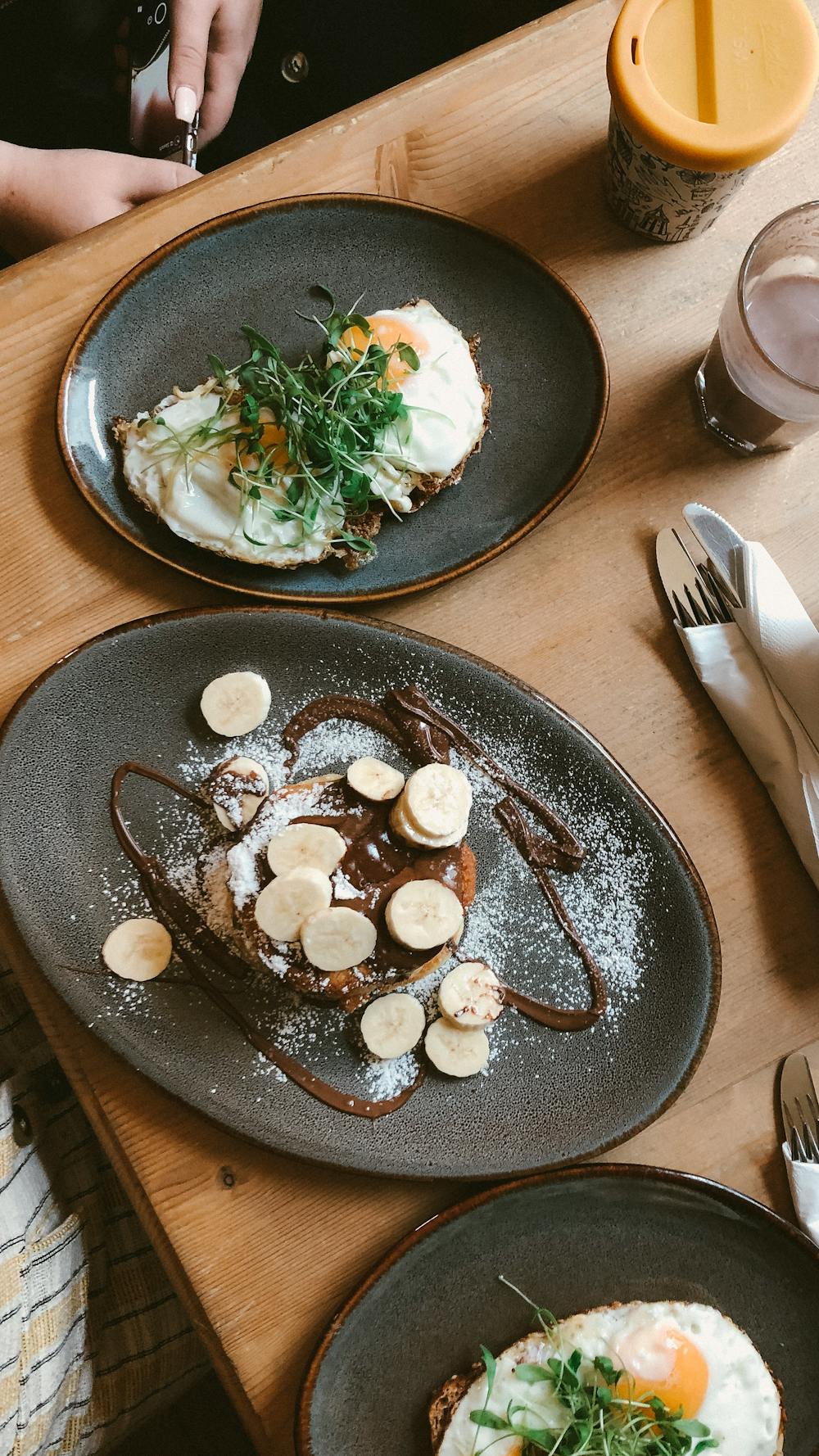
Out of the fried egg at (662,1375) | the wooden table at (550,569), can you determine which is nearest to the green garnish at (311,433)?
the wooden table at (550,569)

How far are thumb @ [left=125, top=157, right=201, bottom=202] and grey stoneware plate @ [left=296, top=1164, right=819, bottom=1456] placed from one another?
2.11 m

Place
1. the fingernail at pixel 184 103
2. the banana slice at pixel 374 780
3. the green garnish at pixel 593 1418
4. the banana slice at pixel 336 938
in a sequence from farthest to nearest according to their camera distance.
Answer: the fingernail at pixel 184 103 < the banana slice at pixel 374 780 < the banana slice at pixel 336 938 < the green garnish at pixel 593 1418

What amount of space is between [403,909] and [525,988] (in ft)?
0.97

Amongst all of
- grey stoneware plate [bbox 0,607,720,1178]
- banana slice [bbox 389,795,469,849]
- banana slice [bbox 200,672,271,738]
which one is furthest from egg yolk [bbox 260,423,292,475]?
banana slice [bbox 389,795,469,849]

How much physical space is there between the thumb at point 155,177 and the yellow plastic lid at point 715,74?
943 millimetres

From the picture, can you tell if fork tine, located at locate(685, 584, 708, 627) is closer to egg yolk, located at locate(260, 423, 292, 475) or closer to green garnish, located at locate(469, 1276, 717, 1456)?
egg yolk, located at locate(260, 423, 292, 475)

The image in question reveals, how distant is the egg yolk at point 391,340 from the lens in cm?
174

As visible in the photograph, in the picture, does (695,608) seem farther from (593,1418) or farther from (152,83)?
(152,83)

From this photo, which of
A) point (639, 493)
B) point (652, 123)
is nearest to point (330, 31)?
point (652, 123)

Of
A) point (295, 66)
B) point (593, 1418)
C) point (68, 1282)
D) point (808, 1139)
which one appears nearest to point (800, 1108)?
point (808, 1139)

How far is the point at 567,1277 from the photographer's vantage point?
5.43 ft

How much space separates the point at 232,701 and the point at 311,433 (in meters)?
0.50

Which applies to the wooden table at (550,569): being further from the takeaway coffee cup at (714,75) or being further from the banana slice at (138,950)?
the takeaway coffee cup at (714,75)

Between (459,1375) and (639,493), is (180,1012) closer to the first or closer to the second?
(459,1375)
